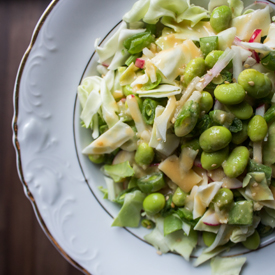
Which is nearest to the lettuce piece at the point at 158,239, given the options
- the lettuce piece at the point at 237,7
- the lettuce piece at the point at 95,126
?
the lettuce piece at the point at 95,126

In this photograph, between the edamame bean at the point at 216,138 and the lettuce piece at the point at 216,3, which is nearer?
the edamame bean at the point at 216,138

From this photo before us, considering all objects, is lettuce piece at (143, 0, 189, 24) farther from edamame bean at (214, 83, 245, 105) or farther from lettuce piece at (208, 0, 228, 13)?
edamame bean at (214, 83, 245, 105)

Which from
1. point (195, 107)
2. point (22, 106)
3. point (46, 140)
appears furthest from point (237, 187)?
point (22, 106)

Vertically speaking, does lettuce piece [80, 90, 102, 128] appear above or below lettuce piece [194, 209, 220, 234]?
above

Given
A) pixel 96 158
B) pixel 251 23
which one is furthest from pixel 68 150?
pixel 251 23

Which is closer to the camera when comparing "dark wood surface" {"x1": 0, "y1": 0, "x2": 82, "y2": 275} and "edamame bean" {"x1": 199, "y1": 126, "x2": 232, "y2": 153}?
"edamame bean" {"x1": 199, "y1": 126, "x2": 232, "y2": 153}

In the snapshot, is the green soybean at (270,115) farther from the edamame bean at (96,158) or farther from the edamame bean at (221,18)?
the edamame bean at (96,158)

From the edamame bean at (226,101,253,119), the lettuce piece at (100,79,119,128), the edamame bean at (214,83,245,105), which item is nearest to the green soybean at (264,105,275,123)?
the edamame bean at (226,101,253,119)
